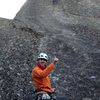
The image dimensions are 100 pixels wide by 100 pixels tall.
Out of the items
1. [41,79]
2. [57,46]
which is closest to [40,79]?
[41,79]

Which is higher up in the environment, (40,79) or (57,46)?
(57,46)

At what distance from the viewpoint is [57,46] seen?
22.1m

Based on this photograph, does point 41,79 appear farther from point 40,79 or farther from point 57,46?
point 57,46

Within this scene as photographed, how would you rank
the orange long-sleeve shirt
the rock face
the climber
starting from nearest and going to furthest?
1. the orange long-sleeve shirt
2. the climber
3. the rock face

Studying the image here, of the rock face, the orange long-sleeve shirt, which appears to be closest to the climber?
the orange long-sleeve shirt

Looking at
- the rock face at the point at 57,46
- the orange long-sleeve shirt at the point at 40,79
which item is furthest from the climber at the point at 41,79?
the rock face at the point at 57,46

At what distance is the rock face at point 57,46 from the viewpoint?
703 inches

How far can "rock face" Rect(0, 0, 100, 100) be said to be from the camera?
17.8m

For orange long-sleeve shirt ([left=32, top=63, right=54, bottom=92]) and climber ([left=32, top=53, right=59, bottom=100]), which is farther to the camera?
climber ([left=32, top=53, right=59, bottom=100])

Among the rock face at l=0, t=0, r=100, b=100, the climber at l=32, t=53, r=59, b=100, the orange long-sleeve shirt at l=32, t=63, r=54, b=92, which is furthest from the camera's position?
the rock face at l=0, t=0, r=100, b=100

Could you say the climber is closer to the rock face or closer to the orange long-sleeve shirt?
the orange long-sleeve shirt

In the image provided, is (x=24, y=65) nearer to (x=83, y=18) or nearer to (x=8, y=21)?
(x=8, y=21)

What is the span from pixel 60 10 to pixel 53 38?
583 centimetres

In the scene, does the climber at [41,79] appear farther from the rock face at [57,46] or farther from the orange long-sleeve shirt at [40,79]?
the rock face at [57,46]
